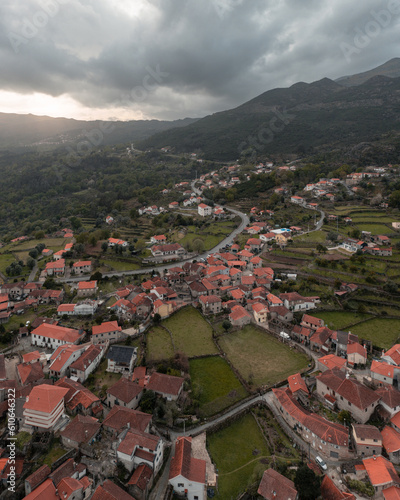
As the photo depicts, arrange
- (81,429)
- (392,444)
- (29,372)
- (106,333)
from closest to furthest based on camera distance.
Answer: (81,429)
(392,444)
(29,372)
(106,333)

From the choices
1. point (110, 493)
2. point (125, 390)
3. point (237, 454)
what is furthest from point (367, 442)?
point (125, 390)


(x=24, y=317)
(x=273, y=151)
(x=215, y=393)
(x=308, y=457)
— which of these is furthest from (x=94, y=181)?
(x=308, y=457)

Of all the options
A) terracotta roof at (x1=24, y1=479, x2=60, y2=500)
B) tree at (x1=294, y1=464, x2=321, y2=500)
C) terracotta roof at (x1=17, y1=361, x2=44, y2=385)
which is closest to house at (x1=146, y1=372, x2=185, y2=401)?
terracotta roof at (x1=24, y1=479, x2=60, y2=500)

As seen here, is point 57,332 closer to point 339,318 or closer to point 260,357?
point 260,357

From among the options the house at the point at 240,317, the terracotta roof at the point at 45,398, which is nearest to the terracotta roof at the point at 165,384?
the terracotta roof at the point at 45,398

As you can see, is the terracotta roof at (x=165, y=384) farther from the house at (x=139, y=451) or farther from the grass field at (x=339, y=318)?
the grass field at (x=339, y=318)

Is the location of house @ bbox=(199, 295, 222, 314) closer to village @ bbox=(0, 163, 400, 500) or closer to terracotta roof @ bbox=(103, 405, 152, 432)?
village @ bbox=(0, 163, 400, 500)
